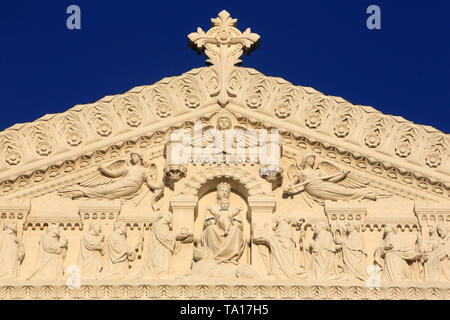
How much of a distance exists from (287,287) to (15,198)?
3.68 meters

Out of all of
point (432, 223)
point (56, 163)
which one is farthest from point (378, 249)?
point (56, 163)

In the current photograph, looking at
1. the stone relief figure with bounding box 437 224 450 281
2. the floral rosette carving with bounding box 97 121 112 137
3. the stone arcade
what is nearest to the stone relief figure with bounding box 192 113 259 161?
the stone arcade

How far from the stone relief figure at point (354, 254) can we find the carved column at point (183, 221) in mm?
1867

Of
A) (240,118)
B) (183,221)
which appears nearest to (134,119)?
(240,118)

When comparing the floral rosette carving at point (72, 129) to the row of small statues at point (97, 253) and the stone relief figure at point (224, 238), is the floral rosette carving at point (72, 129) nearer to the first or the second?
the row of small statues at point (97, 253)

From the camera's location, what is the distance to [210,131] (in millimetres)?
17234

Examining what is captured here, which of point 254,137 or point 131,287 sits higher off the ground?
point 254,137

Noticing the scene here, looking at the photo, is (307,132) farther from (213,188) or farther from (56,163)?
(56,163)

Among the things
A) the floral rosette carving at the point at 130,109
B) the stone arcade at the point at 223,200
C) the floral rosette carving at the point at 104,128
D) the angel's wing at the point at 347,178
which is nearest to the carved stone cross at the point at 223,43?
the stone arcade at the point at 223,200

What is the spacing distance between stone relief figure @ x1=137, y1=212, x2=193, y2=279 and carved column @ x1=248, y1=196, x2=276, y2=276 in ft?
2.65

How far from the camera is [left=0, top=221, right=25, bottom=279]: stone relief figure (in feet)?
52.2

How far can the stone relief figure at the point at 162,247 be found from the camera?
1594cm

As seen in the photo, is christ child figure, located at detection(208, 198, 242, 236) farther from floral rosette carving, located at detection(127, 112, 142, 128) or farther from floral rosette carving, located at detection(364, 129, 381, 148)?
floral rosette carving, located at detection(364, 129, 381, 148)

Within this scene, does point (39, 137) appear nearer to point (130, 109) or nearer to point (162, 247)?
point (130, 109)
